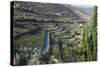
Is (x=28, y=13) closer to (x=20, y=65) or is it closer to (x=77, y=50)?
(x=20, y=65)

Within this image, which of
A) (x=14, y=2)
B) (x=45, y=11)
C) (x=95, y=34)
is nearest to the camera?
(x=14, y=2)

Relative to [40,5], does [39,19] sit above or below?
below

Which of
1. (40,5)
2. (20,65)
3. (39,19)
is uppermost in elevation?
(40,5)

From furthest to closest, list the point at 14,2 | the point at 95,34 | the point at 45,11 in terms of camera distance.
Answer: the point at 95,34 < the point at 45,11 < the point at 14,2

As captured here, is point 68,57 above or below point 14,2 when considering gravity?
below

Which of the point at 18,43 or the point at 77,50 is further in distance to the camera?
the point at 77,50

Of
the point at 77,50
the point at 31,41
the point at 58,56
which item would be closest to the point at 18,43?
the point at 31,41

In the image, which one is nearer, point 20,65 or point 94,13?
point 20,65

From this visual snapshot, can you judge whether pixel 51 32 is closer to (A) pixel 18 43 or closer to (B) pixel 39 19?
(B) pixel 39 19
